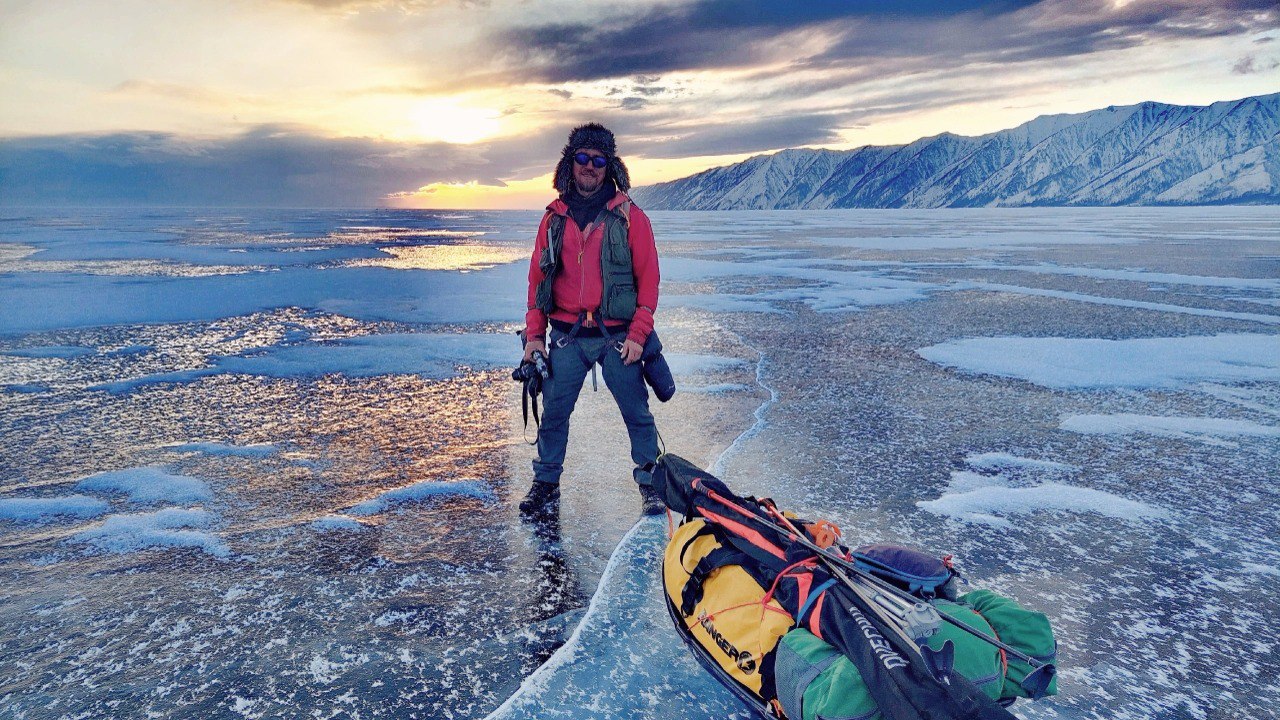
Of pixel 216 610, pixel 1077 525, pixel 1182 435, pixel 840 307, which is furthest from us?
pixel 840 307

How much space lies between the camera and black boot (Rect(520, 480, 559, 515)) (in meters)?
4.04

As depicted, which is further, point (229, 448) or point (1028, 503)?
point (229, 448)

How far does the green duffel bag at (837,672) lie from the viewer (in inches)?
72.1

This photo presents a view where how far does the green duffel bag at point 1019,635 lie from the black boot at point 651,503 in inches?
79.3

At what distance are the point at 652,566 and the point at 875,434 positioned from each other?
8.64ft

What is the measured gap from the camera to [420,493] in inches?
169

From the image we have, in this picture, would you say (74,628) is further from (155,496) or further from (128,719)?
(155,496)

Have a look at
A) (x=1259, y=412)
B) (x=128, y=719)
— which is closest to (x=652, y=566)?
(x=128, y=719)

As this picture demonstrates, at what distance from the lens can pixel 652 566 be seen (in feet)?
11.2

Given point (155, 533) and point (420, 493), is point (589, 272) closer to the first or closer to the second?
point (420, 493)

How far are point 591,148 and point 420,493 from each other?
236 centimetres

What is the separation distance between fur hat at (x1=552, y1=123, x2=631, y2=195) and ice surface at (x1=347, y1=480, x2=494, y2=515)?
1.94m

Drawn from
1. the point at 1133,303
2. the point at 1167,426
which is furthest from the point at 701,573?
the point at 1133,303

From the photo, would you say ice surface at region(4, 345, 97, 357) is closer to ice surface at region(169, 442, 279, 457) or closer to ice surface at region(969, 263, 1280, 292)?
ice surface at region(169, 442, 279, 457)
